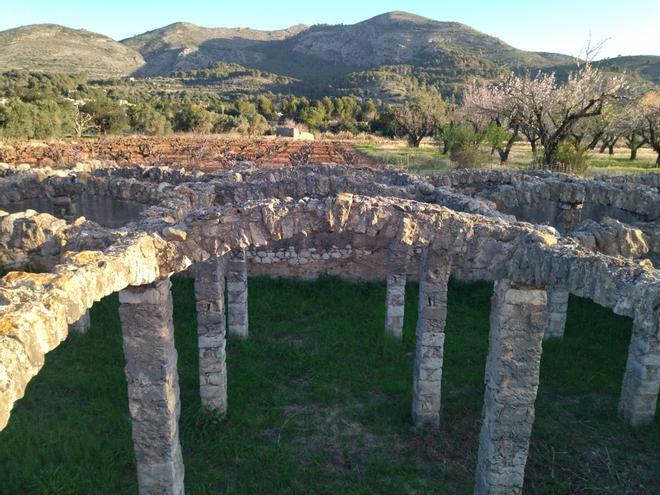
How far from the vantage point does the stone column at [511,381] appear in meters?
5.52

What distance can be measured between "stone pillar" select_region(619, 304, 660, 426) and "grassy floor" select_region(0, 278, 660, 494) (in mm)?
244

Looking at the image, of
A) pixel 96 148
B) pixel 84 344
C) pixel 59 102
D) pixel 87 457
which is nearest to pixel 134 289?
pixel 87 457

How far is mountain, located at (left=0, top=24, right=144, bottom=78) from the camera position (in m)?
80.4

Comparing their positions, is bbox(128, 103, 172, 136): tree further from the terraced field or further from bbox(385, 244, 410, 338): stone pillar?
bbox(385, 244, 410, 338): stone pillar

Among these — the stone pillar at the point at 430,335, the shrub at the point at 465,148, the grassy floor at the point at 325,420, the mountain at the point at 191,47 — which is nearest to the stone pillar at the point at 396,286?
the grassy floor at the point at 325,420

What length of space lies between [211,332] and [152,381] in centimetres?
225

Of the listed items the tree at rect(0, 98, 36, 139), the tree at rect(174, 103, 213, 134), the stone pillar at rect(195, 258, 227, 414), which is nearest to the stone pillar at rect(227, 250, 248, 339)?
the stone pillar at rect(195, 258, 227, 414)

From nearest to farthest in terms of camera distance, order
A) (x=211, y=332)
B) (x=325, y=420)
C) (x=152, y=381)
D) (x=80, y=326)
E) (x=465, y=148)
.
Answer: (x=152, y=381), (x=211, y=332), (x=325, y=420), (x=80, y=326), (x=465, y=148)

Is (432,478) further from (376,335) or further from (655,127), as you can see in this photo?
(655,127)

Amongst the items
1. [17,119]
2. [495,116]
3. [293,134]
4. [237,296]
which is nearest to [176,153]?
[17,119]

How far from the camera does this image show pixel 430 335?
7844 mm

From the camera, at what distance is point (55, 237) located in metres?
10.1

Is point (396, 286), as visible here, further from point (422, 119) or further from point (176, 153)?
point (422, 119)

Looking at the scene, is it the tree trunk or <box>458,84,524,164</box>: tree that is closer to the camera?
the tree trunk
